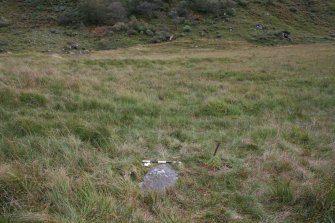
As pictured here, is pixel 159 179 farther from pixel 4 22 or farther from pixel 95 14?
pixel 4 22

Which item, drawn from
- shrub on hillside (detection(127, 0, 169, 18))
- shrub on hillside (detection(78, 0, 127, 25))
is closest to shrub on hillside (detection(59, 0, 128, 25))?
shrub on hillside (detection(78, 0, 127, 25))

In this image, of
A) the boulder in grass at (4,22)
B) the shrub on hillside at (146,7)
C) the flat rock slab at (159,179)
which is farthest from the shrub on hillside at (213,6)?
the flat rock slab at (159,179)

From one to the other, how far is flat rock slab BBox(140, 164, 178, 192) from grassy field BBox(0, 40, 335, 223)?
0.39 feet

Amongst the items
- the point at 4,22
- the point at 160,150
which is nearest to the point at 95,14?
the point at 4,22

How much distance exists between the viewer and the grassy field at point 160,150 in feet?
13.7

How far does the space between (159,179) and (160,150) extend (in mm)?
1257

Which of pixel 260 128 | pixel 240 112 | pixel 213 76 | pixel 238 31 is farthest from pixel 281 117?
pixel 238 31

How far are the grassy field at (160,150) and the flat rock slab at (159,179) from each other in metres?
0.12

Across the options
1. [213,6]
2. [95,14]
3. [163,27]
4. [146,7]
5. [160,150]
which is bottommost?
[163,27]

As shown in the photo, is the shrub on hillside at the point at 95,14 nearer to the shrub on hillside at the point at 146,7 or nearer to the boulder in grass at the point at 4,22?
the shrub on hillside at the point at 146,7

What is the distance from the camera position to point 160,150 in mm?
6078

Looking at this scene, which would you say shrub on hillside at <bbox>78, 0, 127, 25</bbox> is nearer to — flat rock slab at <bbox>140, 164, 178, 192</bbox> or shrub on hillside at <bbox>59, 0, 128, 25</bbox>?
shrub on hillside at <bbox>59, 0, 128, 25</bbox>

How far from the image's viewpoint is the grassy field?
4164 mm

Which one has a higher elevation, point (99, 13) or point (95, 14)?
point (99, 13)
